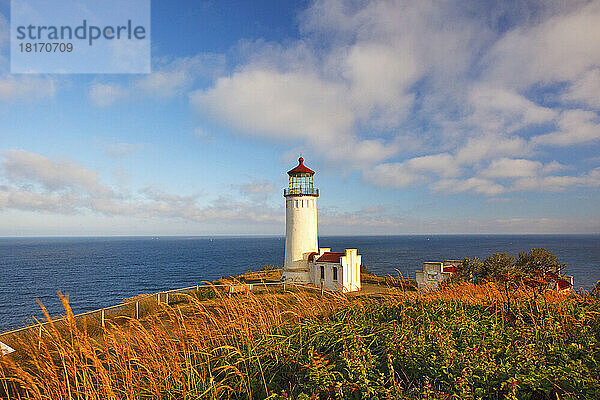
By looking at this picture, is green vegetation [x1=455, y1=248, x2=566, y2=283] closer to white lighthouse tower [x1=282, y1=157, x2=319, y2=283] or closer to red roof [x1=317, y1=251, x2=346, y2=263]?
red roof [x1=317, y1=251, x2=346, y2=263]

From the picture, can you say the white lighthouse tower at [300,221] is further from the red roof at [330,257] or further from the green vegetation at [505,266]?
the green vegetation at [505,266]

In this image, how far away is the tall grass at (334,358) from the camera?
10.0 ft

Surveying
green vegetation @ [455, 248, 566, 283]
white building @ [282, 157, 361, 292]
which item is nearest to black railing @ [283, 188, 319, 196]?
white building @ [282, 157, 361, 292]

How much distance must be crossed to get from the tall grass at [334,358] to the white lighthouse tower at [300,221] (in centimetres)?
1876

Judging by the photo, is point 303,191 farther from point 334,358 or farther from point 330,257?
point 334,358

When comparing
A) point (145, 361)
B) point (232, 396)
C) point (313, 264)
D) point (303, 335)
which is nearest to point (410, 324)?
point (303, 335)

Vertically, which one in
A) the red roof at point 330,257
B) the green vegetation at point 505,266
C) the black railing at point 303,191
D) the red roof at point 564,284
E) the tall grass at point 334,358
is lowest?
the red roof at point 564,284

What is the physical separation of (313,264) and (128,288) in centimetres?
3901

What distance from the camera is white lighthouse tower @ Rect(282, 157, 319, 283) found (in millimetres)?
24516

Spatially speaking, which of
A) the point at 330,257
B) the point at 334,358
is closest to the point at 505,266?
the point at 330,257

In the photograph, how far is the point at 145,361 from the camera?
364cm

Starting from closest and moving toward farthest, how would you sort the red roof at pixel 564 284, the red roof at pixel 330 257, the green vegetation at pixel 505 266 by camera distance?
the red roof at pixel 564 284, the green vegetation at pixel 505 266, the red roof at pixel 330 257

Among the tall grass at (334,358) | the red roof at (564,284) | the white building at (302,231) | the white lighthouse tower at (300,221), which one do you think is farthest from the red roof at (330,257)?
the tall grass at (334,358)

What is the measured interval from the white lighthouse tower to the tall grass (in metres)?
18.8
